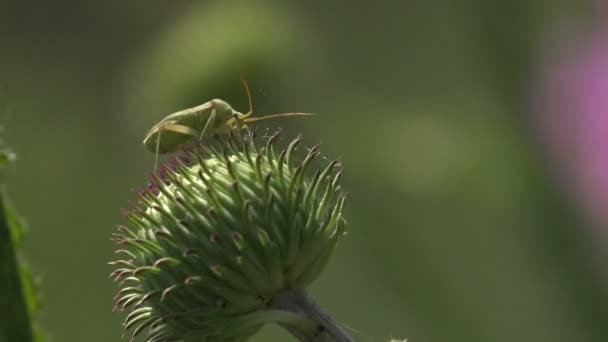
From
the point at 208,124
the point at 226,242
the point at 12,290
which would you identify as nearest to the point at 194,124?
the point at 208,124

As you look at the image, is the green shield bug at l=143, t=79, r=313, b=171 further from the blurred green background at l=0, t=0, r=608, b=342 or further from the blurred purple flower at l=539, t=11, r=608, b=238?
the blurred purple flower at l=539, t=11, r=608, b=238

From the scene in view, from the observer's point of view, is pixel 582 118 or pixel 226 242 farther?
pixel 582 118

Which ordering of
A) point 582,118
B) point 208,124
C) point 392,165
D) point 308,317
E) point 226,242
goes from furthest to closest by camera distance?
point 392,165 < point 582,118 < point 208,124 < point 226,242 < point 308,317

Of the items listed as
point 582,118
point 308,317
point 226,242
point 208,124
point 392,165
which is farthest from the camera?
point 392,165

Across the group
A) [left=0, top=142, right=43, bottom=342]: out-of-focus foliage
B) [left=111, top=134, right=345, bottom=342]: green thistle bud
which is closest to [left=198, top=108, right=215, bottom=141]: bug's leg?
[left=111, top=134, right=345, bottom=342]: green thistle bud

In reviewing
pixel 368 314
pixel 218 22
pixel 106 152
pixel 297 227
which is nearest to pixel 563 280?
pixel 218 22

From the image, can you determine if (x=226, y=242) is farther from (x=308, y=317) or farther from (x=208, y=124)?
(x=208, y=124)
